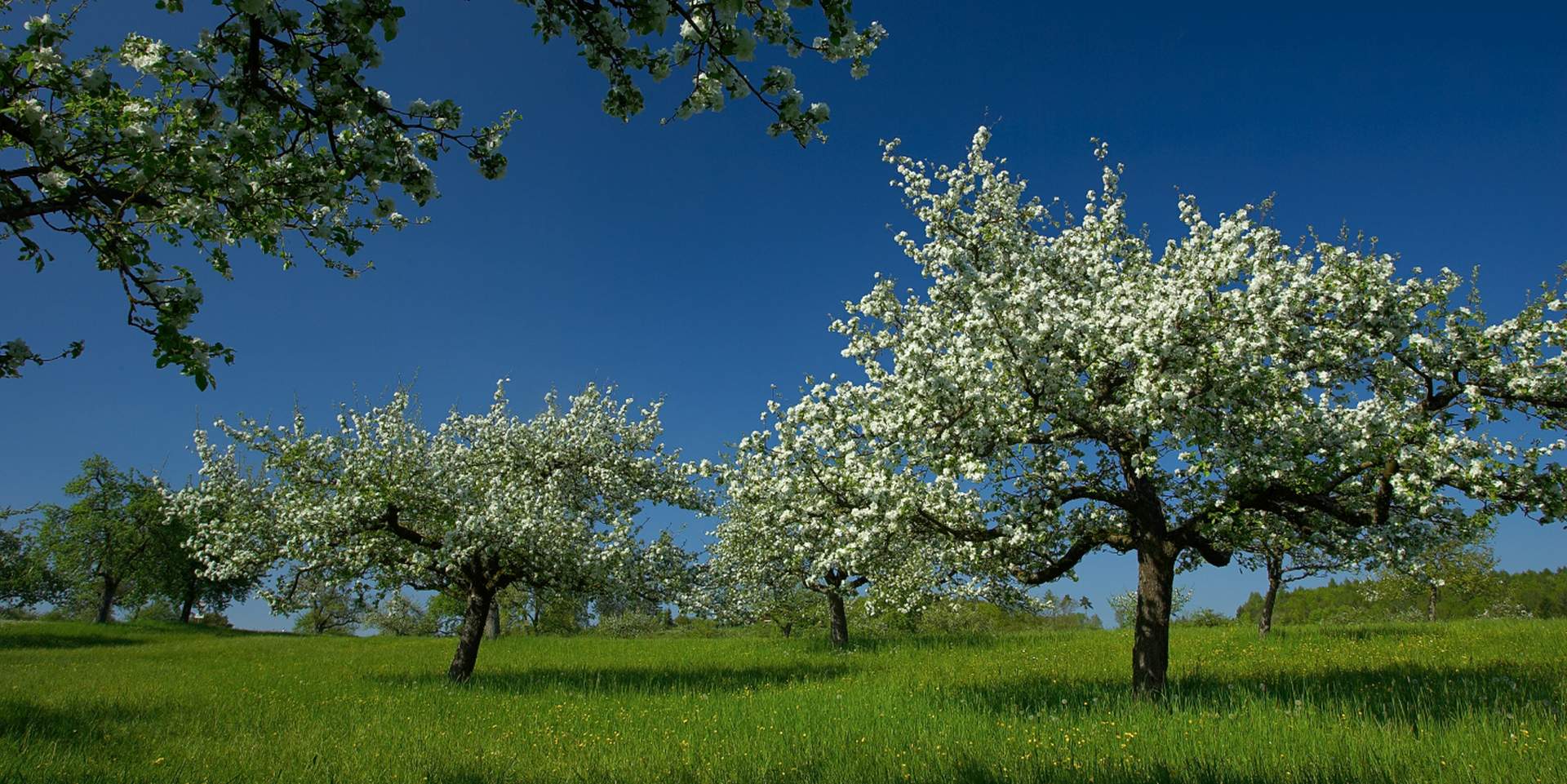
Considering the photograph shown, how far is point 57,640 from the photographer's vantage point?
39.4 metres

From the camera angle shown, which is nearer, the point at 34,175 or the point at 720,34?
the point at 720,34

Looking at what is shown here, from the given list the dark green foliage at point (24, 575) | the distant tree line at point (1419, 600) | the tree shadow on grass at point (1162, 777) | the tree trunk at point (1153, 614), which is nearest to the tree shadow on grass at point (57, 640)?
the dark green foliage at point (24, 575)

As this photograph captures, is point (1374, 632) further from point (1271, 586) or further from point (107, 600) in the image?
point (107, 600)

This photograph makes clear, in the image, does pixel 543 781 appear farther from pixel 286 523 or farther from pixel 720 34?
pixel 286 523

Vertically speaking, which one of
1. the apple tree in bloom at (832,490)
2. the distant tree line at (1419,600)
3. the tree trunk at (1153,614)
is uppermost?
the apple tree in bloom at (832,490)

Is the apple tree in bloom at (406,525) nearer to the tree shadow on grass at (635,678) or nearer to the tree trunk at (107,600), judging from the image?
the tree shadow on grass at (635,678)

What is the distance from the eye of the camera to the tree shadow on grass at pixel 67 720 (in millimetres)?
12109

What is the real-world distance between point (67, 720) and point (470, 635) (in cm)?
821

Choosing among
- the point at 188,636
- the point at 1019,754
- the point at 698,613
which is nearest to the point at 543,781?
the point at 1019,754

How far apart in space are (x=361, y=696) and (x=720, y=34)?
61.4ft

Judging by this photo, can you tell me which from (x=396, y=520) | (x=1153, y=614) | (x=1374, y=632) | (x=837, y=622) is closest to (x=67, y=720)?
(x=396, y=520)

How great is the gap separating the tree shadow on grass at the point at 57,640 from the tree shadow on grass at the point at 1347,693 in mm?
45868

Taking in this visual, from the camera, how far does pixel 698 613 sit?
19734 mm

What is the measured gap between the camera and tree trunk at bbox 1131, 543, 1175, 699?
12.8 meters
